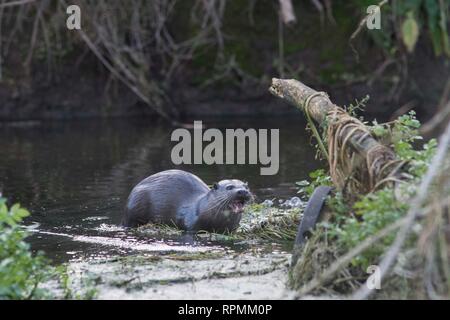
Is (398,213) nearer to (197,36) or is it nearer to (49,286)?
→ (49,286)

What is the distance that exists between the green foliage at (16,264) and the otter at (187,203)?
2.70 m

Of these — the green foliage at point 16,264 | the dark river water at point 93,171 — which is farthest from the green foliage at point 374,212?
the dark river water at point 93,171

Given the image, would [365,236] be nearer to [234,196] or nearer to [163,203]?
[234,196]

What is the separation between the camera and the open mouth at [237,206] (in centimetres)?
703

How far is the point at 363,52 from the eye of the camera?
14797 millimetres

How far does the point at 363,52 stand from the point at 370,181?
10.2 m

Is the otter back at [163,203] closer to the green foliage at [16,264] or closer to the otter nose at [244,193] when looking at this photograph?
the otter nose at [244,193]

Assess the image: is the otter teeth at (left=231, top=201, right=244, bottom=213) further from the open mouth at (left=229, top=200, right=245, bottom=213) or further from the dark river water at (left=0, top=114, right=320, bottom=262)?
the dark river water at (left=0, top=114, right=320, bottom=262)

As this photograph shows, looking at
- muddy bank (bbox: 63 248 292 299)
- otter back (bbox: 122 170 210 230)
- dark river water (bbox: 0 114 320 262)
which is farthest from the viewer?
otter back (bbox: 122 170 210 230)

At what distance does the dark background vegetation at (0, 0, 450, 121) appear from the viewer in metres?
14.3

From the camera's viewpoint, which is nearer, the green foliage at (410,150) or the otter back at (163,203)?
the green foliage at (410,150)

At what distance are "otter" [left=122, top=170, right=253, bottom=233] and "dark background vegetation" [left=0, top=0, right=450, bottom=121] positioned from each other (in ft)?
21.5

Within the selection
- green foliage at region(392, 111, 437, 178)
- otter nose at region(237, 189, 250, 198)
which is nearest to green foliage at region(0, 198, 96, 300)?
green foliage at region(392, 111, 437, 178)
